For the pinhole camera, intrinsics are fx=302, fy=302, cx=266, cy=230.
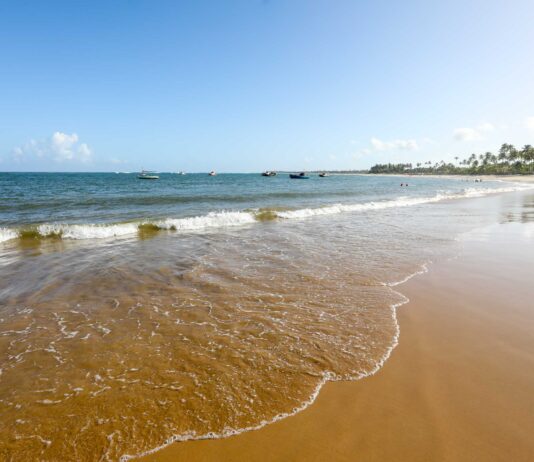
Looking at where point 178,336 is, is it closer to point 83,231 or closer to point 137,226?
point 83,231

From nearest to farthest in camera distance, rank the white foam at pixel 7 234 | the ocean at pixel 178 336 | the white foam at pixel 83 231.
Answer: the ocean at pixel 178 336 → the white foam at pixel 7 234 → the white foam at pixel 83 231

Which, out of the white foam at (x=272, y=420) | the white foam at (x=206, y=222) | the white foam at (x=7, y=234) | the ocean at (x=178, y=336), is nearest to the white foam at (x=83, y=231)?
the white foam at (x=7, y=234)

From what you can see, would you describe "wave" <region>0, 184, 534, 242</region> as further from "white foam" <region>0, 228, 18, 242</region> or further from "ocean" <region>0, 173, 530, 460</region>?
"ocean" <region>0, 173, 530, 460</region>

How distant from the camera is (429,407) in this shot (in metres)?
3.14

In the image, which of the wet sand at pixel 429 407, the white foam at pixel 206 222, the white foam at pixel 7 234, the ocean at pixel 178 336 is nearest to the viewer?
the wet sand at pixel 429 407

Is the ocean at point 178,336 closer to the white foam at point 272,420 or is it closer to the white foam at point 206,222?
the white foam at point 272,420

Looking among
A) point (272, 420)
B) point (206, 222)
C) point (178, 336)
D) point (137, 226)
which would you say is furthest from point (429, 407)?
point (137, 226)

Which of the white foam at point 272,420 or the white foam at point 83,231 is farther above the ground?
the white foam at point 83,231

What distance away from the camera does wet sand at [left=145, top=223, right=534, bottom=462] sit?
2.66 meters

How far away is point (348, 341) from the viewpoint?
445 centimetres

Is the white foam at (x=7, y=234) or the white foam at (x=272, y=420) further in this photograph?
the white foam at (x=7, y=234)

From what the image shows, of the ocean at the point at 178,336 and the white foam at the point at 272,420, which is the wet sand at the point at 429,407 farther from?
the ocean at the point at 178,336

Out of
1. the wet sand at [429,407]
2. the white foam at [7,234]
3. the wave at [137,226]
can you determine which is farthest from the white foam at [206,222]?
the wet sand at [429,407]

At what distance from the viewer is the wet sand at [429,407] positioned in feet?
8.74
